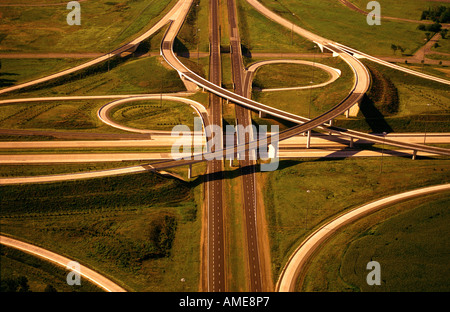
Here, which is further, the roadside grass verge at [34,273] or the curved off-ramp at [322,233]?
the curved off-ramp at [322,233]

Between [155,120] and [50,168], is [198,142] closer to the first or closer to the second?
[155,120]

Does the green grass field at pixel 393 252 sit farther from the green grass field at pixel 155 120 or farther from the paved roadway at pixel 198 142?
the green grass field at pixel 155 120

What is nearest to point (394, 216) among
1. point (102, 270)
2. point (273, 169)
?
point (273, 169)

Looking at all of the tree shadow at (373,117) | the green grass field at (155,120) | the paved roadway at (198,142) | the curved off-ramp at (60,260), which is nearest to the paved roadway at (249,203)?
the paved roadway at (198,142)

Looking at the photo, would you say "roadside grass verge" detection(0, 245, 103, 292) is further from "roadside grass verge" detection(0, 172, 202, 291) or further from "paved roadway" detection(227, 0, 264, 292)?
"paved roadway" detection(227, 0, 264, 292)

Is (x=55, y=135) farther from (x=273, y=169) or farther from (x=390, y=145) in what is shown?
(x=390, y=145)

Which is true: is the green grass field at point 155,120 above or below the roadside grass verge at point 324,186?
above

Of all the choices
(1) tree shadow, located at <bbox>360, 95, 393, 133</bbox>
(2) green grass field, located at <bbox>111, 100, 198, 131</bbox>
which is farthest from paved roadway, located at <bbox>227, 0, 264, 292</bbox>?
(1) tree shadow, located at <bbox>360, 95, 393, 133</bbox>
